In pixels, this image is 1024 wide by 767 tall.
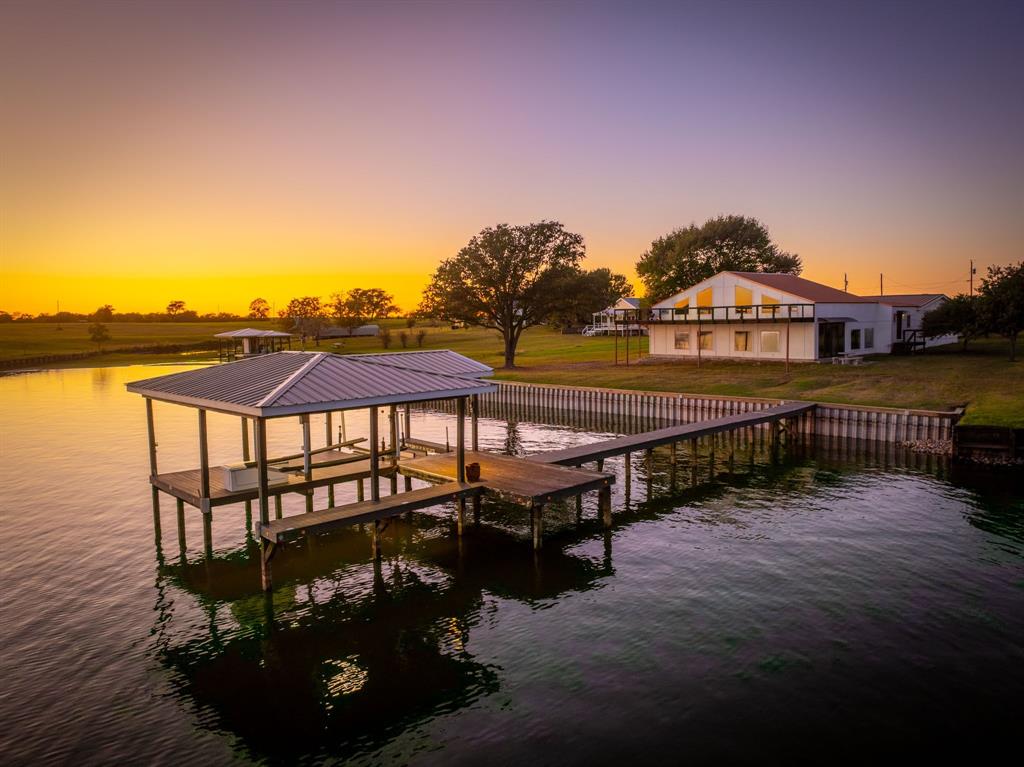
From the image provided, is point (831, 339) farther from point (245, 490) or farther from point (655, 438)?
point (245, 490)

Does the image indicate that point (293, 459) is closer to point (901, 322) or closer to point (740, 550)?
point (740, 550)

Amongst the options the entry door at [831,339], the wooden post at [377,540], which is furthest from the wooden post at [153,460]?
the entry door at [831,339]

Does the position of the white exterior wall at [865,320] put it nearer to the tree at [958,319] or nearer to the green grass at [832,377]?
the green grass at [832,377]

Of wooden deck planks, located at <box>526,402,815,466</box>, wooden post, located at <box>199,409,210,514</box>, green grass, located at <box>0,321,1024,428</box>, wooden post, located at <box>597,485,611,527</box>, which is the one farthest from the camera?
green grass, located at <box>0,321,1024,428</box>

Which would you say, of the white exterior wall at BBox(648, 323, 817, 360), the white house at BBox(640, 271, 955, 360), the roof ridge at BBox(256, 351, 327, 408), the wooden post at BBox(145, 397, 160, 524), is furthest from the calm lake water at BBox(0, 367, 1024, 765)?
the white house at BBox(640, 271, 955, 360)

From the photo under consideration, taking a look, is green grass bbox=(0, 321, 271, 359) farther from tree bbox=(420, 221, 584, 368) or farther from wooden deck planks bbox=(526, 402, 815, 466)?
wooden deck planks bbox=(526, 402, 815, 466)

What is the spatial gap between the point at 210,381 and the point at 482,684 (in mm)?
12646

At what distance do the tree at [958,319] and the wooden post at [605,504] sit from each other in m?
46.7

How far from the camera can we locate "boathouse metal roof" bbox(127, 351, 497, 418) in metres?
16.8

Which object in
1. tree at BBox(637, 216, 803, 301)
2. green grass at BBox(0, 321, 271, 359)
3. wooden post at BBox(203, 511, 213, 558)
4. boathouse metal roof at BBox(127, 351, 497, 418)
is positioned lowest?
wooden post at BBox(203, 511, 213, 558)

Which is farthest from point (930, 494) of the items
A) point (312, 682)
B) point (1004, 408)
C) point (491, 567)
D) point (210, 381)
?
point (210, 381)

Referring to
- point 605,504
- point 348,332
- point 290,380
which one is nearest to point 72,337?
point 348,332

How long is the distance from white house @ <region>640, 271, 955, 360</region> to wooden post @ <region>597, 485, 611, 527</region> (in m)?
36.4

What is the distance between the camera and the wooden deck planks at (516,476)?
66.4 feet
